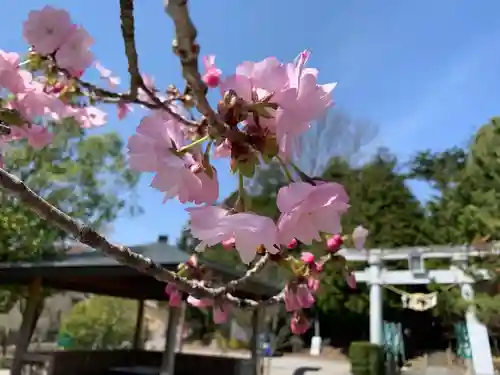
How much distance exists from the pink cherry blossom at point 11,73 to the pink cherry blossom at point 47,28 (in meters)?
0.06

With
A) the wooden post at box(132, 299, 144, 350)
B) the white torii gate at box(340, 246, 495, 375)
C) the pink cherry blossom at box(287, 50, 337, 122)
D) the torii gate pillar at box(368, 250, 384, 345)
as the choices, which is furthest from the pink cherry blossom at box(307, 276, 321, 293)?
the torii gate pillar at box(368, 250, 384, 345)

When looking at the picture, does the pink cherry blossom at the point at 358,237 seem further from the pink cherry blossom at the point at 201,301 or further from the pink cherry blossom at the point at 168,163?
the pink cherry blossom at the point at 168,163

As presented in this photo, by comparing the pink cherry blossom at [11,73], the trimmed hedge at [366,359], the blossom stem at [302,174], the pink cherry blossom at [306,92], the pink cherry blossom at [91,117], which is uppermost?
the pink cherry blossom at [91,117]

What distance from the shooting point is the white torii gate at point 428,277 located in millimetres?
7859

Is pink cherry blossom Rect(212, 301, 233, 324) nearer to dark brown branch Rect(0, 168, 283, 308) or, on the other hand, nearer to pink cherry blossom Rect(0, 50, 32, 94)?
dark brown branch Rect(0, 168, 283, 308)

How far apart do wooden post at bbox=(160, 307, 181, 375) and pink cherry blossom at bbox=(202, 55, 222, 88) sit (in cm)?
428

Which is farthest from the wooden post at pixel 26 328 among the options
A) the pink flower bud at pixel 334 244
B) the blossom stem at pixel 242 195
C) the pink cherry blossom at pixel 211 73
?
the blossom stem at pixel 242 195

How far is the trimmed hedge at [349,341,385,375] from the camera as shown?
8.50 m

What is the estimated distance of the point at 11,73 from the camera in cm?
79

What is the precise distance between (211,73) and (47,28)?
0.33 meters

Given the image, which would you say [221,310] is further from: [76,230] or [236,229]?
[236,229]

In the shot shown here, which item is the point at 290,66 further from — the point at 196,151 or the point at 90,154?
the point at 90,154

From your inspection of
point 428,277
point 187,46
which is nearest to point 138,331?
point 428,277

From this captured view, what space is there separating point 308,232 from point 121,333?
40.7 feet
